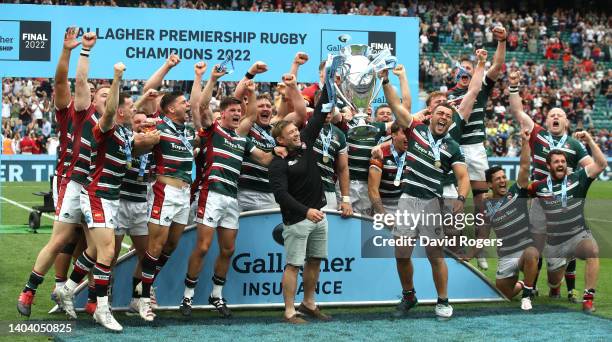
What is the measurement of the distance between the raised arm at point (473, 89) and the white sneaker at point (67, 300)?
438 cm

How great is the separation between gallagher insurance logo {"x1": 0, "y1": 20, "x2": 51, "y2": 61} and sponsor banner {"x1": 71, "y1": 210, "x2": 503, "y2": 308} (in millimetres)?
3829

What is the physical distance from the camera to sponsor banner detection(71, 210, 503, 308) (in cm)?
864

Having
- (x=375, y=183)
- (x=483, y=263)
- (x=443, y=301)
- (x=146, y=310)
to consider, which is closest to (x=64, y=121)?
(x=146, y=310)

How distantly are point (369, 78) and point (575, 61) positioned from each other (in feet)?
95.8

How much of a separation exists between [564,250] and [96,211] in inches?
179

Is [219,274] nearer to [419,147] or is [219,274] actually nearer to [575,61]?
[419,147]

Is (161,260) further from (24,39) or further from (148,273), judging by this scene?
(24,39)

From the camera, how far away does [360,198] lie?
32.4 ft

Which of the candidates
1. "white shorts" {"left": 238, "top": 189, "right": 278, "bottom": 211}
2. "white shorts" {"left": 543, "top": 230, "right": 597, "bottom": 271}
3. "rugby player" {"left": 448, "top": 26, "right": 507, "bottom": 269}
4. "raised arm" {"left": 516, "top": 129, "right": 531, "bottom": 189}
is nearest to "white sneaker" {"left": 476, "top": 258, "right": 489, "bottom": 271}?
"rugby player" {"left": 448, "top": 26, "right": 507, "bottom": 269}

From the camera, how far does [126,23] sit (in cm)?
1149

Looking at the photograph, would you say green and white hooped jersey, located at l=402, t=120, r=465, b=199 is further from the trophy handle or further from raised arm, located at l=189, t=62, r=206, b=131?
raised arm, located at l=189, t=62, r=206, b=131

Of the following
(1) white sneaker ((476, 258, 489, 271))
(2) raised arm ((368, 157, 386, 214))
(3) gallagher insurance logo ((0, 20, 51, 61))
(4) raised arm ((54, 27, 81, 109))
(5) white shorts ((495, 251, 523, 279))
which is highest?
(3) gallagher insurance logo ((0, 20, 51, 61))

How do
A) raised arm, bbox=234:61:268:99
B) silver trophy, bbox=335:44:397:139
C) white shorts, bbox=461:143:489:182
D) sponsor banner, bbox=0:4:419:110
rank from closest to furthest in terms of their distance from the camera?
silver trophy, bbox=335:44:397:139
raised arm, bbox=234:61:268:99
white shorts, bbox=461:143:489:182
sponsor banner, bbox=0:4:419:110

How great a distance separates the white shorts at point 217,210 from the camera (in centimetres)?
827
